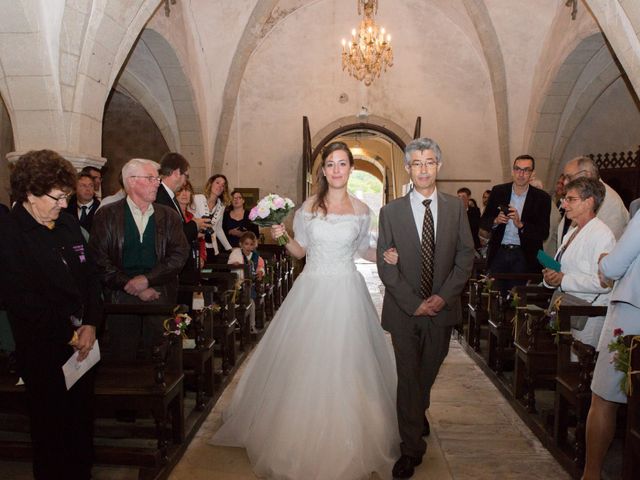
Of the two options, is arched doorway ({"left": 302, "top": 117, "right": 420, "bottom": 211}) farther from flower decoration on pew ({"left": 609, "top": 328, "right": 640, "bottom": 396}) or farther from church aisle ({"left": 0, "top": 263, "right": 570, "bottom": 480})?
flower decoration on pew ({"left": 609, "top": 328, "right": 640, "bottom": 396})

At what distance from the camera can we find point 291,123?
43.9 feet

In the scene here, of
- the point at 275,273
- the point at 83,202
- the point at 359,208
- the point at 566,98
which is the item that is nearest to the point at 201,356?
the point at 359,208

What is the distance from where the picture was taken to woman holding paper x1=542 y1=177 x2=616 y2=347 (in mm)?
3658

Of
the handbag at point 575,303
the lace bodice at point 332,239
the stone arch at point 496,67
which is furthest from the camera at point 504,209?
the stone arch at point 496,67

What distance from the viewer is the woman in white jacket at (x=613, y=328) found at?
2730 millimetres

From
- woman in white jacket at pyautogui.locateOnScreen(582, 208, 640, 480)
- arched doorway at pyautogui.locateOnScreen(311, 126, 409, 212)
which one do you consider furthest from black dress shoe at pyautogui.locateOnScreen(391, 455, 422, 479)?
arched doorway at pyautogui.locateOnScreen(311, 126, 409, 212)

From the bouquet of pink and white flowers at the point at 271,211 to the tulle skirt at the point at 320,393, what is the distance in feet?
1.52

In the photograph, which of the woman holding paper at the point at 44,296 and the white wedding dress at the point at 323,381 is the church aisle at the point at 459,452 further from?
the woman holding paper at the point at 44,296

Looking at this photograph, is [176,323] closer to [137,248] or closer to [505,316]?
[137,248]

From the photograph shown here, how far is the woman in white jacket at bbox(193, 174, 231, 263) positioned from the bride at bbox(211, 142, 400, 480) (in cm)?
265

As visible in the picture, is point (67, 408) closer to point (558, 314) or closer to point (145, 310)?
point (145, 310)

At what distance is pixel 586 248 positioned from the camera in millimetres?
3689

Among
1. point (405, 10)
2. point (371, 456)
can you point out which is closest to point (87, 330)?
point (371, 456)

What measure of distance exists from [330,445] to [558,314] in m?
1.70
